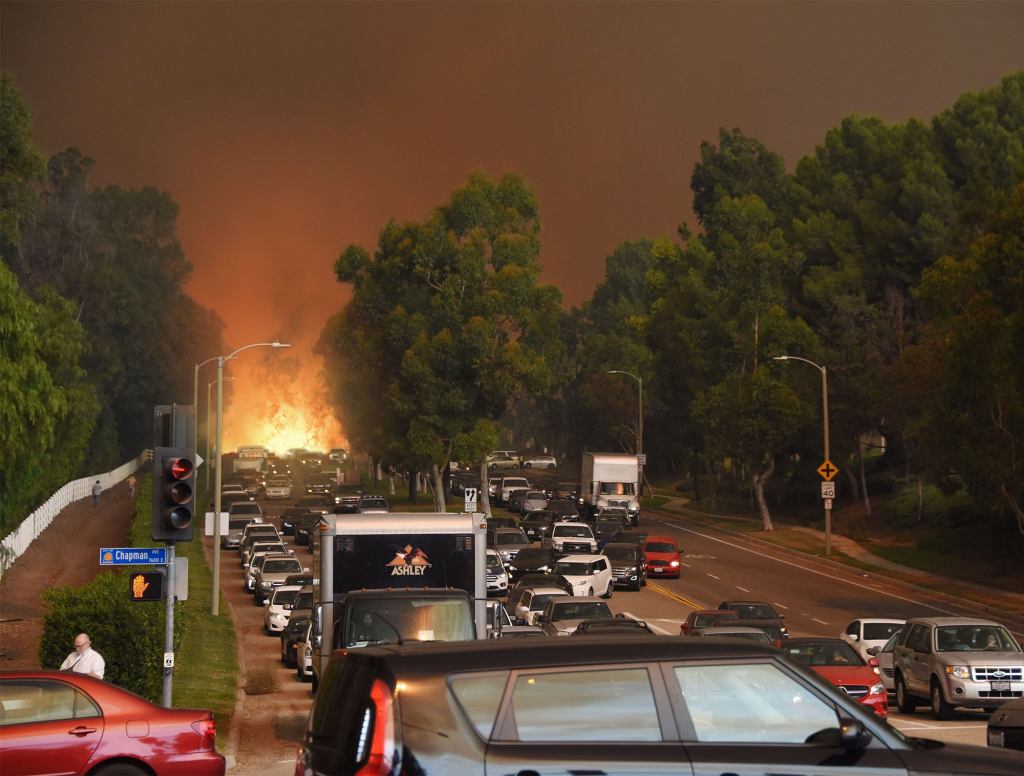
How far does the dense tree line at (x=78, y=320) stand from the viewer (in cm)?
3102

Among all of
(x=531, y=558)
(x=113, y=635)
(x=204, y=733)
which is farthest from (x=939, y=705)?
(x=531, y=558)

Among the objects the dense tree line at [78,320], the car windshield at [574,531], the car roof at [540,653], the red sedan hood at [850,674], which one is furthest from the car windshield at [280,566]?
the car roof at [540,653]

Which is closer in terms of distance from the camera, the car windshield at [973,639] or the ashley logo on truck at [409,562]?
the ashley logo on truck at [409,562]

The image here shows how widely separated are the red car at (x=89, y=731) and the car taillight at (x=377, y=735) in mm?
5908

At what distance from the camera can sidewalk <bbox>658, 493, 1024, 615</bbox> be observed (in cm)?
4338

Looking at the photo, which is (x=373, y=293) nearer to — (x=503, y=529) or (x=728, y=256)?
(x=728, y=256)

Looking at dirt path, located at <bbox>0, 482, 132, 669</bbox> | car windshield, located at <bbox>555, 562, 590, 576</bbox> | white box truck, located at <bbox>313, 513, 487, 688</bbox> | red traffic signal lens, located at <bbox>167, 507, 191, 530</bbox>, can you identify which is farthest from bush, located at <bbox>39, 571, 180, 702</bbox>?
car windshield, located at <bbox>555, 562, 590, 576</bbox>

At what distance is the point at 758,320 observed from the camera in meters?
76.2

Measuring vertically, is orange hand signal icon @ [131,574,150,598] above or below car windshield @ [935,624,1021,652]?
above

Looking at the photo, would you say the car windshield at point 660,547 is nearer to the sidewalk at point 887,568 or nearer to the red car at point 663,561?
the red car at point 663,561

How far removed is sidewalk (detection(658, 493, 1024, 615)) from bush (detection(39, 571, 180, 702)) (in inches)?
1112

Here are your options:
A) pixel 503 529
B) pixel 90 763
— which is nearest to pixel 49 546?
pixel 503 529

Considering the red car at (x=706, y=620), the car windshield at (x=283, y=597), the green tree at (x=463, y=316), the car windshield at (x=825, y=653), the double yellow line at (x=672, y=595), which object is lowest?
the double yellow line at (x=672, y=595)

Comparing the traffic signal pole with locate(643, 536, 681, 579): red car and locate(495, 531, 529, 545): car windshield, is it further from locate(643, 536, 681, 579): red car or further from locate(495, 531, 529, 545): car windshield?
locate(495, 531, 529, 545): car windshield
